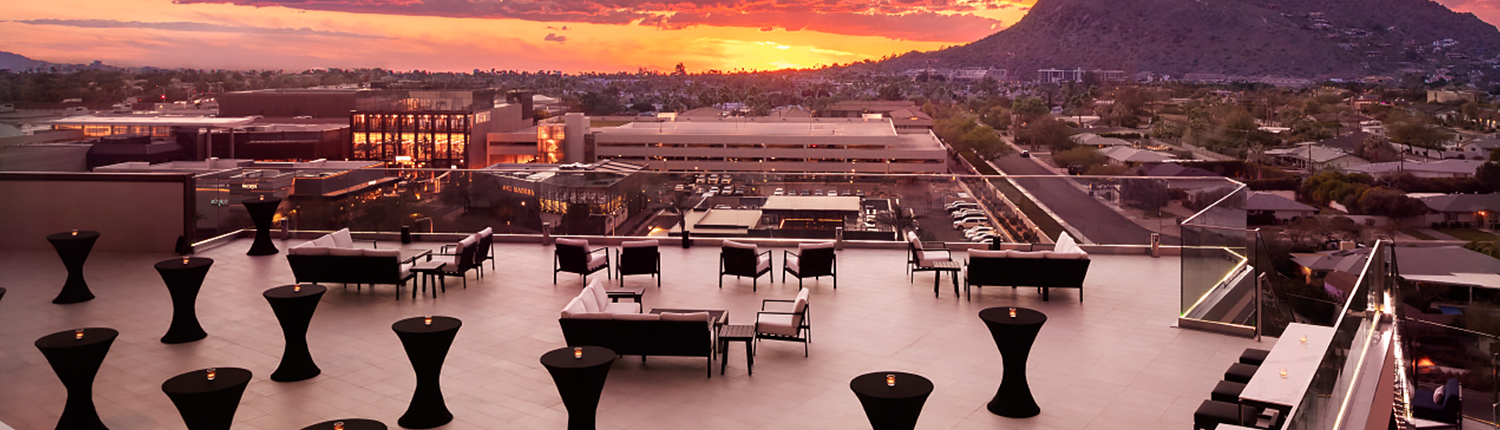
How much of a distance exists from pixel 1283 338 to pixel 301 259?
850cm

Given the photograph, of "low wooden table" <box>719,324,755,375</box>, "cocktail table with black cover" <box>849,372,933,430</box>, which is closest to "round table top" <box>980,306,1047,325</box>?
"cocktail table with black cover" <box>849,372,933,430</box>

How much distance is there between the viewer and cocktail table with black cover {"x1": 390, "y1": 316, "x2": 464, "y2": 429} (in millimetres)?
5805

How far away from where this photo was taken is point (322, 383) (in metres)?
6.80

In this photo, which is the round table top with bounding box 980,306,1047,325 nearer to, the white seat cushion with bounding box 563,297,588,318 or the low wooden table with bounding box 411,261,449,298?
the white seat cushion with bounding box 563,297,588,318

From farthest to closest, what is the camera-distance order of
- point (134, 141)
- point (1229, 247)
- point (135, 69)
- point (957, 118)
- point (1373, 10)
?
point (1373, 10), point (957, 118), point (135, 69), point (134, 141), point (1229, 247)

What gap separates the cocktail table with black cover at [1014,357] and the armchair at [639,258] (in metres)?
4.90

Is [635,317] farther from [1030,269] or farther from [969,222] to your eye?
[969,222]

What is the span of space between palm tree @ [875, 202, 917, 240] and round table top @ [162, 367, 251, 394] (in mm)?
8853

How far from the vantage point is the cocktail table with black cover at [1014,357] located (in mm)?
6016

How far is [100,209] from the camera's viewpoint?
12312 millimetres

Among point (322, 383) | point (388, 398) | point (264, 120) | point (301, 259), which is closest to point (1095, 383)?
point (388, 398)

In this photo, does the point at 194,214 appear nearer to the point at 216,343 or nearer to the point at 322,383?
the point at 216,343

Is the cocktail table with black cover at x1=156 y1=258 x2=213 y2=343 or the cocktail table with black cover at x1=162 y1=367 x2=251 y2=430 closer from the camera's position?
the cocktail table with black cover at x1=162 y1=367 x2=251 y2=430

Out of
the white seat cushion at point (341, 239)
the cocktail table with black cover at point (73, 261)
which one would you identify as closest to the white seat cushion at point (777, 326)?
the white seat cushion at point (341, 239)
